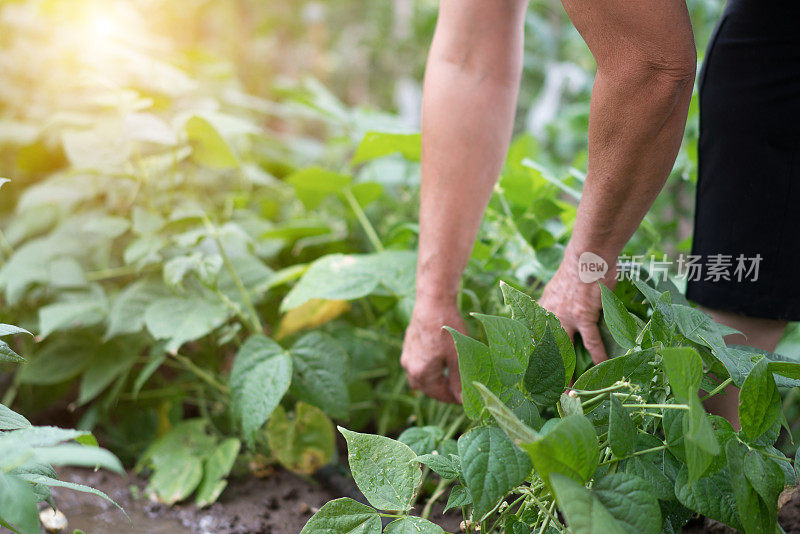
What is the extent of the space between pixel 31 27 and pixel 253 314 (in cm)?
129

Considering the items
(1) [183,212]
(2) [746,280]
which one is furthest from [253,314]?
(2) [746,280]

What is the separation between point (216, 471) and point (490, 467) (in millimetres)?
646

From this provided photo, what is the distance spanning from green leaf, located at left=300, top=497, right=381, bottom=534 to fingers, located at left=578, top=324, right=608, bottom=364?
350 mm

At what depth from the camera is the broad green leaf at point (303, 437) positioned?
108cm

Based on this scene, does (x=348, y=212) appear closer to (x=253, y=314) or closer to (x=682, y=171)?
(x=253, y=314)

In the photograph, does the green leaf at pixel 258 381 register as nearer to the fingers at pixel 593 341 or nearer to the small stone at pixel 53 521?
the small stone at pixel 53 521

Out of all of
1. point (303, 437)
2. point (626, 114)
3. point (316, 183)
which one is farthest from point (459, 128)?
point (303, 437)

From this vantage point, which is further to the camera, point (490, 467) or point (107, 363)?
point (107, 363)

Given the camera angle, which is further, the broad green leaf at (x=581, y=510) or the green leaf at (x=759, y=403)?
the green leaf at (x=759, y=403)

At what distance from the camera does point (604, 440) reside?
2.29 feet

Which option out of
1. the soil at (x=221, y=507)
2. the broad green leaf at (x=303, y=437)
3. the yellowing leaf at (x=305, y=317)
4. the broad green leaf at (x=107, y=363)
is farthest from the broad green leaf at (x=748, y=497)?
the broad green leaf at (x=107, y=363)

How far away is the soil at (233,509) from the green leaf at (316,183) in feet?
1.90

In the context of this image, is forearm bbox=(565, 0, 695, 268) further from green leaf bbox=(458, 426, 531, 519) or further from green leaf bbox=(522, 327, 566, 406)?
green leaf bbox=(458, 426, 531, 519)

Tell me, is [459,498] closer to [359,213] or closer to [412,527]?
[412,527]
